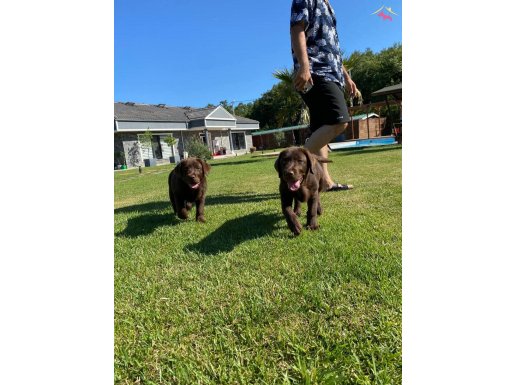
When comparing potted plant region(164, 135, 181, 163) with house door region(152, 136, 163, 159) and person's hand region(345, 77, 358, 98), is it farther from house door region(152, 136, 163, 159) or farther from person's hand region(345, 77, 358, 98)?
person's hand region(345, 77, 358, 98)

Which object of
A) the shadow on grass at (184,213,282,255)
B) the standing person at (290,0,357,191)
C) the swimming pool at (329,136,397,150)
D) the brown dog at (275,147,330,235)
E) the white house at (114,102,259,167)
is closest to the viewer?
the shadow on grass at (184,213,282,255)

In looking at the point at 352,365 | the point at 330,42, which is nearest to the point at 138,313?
the point at 352,365

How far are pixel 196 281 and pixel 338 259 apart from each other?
1007 mm

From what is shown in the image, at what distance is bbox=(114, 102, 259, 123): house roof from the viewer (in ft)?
89.0

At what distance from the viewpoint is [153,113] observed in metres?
31.6

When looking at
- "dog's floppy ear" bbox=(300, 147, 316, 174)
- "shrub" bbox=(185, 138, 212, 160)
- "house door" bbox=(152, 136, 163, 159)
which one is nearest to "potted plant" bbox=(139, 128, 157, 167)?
"house door" bbox=(152, 136, 163, 159)

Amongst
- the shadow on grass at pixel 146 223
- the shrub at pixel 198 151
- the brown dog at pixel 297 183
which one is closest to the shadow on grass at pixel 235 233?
the brown dog at pixel 297 183

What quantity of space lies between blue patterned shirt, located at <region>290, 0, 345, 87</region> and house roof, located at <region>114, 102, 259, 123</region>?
24.6 metres

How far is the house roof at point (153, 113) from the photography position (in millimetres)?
27141

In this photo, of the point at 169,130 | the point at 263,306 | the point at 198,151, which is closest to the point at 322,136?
the point at 263,306
